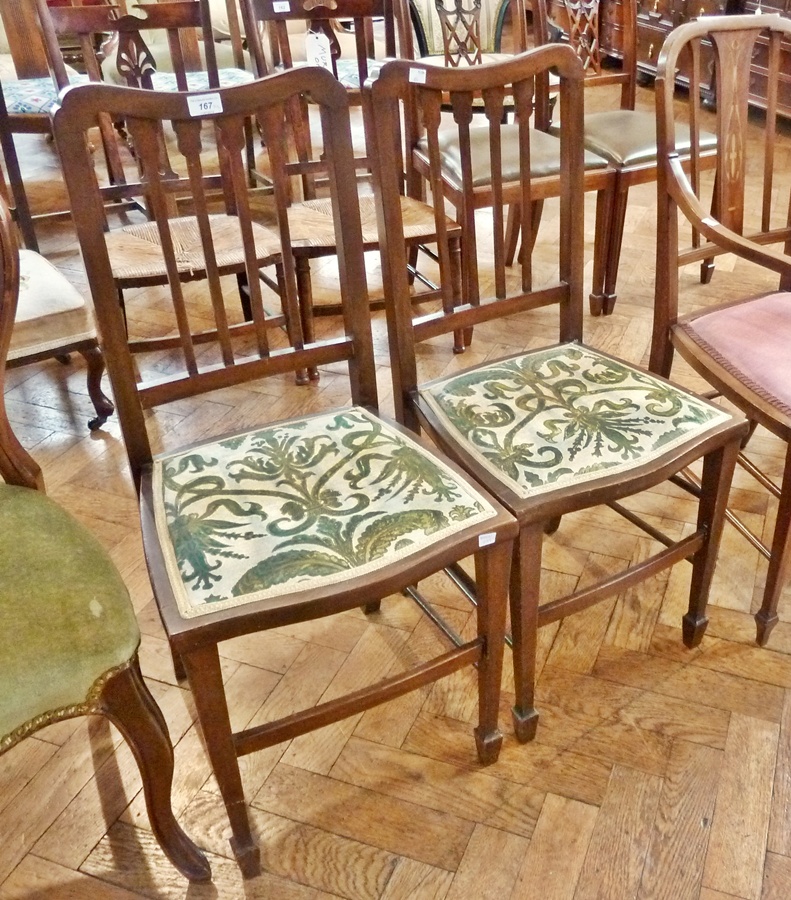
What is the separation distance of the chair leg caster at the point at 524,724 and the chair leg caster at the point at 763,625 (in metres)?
0.43

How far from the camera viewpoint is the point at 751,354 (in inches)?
52.6

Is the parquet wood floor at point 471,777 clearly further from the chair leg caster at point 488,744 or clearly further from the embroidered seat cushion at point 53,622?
the embroidered seat cushion at point 53,622

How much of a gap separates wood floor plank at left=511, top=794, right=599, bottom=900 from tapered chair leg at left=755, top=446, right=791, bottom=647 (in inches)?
17.7

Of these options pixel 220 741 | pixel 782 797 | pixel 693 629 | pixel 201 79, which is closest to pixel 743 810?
pixel 782 797

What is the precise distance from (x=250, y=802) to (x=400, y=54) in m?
1.91

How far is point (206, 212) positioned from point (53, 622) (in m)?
0.58

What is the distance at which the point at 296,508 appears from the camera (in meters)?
1.03

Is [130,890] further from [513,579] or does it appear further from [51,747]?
[513,579]

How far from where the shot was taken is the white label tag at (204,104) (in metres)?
1.05

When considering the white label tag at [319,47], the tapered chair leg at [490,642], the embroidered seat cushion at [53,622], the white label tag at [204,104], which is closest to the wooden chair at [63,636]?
the embroidered seat cushion at [53,622]

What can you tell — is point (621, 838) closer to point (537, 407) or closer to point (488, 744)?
point (488, 744)

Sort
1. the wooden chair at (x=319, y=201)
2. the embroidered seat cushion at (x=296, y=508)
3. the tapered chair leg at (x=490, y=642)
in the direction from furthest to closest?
1. the wooden chair at (x=319, y=201)
2. the tapered chair leg at (x=490, y=642)
3. the embroidered seat cushion at (x=296, y=508)

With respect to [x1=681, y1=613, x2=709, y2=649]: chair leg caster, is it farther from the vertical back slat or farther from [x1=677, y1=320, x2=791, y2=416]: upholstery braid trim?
the vertical back slat

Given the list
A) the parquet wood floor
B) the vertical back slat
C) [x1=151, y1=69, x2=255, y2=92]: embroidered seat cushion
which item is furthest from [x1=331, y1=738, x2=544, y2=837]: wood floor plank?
[x1=151, y1=69, x2=255, y2=92]: embroidered seat cushion
